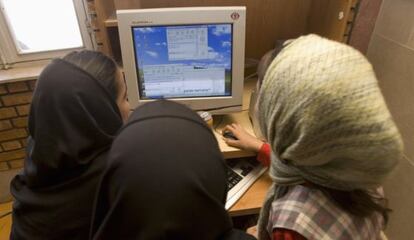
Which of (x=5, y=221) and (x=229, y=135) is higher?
(x=229, y=135)

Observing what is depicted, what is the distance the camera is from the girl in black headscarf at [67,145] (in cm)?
65

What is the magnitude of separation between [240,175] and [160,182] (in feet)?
2.37

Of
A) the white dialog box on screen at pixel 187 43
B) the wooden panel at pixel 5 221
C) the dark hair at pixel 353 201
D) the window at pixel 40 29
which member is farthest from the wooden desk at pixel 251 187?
the wooden panel at pixel 5 221

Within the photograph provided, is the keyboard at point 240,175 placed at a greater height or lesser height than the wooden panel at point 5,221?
greater

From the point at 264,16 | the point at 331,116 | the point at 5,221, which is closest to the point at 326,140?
the point at 331,116

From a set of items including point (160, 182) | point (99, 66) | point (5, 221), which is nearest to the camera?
point (160, 182)

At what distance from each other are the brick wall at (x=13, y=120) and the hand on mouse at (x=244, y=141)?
1.01m

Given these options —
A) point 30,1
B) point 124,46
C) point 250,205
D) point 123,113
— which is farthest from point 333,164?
point 30,1

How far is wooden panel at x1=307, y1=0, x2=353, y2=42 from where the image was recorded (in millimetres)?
1106

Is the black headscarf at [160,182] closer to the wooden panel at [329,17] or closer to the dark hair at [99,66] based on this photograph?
the dark hair at [99,66]

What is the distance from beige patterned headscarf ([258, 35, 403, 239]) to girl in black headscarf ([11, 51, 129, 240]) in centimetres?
41

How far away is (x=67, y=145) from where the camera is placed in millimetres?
648

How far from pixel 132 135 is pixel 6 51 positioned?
1.34 m

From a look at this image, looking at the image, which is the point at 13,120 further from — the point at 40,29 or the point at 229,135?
the point at 229,135
